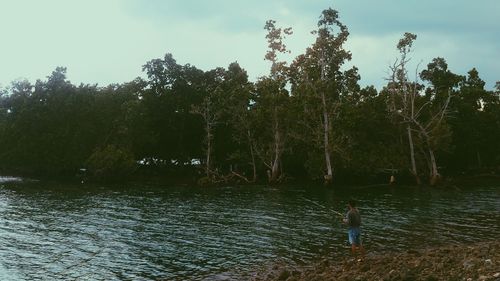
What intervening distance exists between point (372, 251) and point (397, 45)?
5318 centimetres

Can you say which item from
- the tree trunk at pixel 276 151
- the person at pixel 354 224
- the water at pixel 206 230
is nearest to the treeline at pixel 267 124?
the tree trunk at pixel 276 151

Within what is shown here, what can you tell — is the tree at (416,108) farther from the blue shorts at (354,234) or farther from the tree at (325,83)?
the blue shorts at (354,234)

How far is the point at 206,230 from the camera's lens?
3416cm

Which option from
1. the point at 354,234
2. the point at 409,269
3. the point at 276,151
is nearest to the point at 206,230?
the point at 354,234

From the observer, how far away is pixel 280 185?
72.1 m

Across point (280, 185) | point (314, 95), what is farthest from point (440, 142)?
point (280, 185)

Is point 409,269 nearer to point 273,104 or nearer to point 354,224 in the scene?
point 354,224

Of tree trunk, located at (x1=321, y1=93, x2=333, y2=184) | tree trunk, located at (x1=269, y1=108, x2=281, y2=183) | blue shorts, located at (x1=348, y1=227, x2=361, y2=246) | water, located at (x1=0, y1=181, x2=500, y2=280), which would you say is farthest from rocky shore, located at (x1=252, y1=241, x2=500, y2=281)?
tree trunk, located at (x1=269, y1=108, x2=281, y2=183)

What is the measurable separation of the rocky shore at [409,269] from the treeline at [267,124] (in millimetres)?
49722

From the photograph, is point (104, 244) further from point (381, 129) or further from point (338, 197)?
point (381, 129)

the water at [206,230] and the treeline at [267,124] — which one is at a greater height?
the treeline at [267,124]

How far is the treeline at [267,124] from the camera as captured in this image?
73312 mm

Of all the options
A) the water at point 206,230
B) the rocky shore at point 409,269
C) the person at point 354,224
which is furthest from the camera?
the water at point 206,230

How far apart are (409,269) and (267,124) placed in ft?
203
